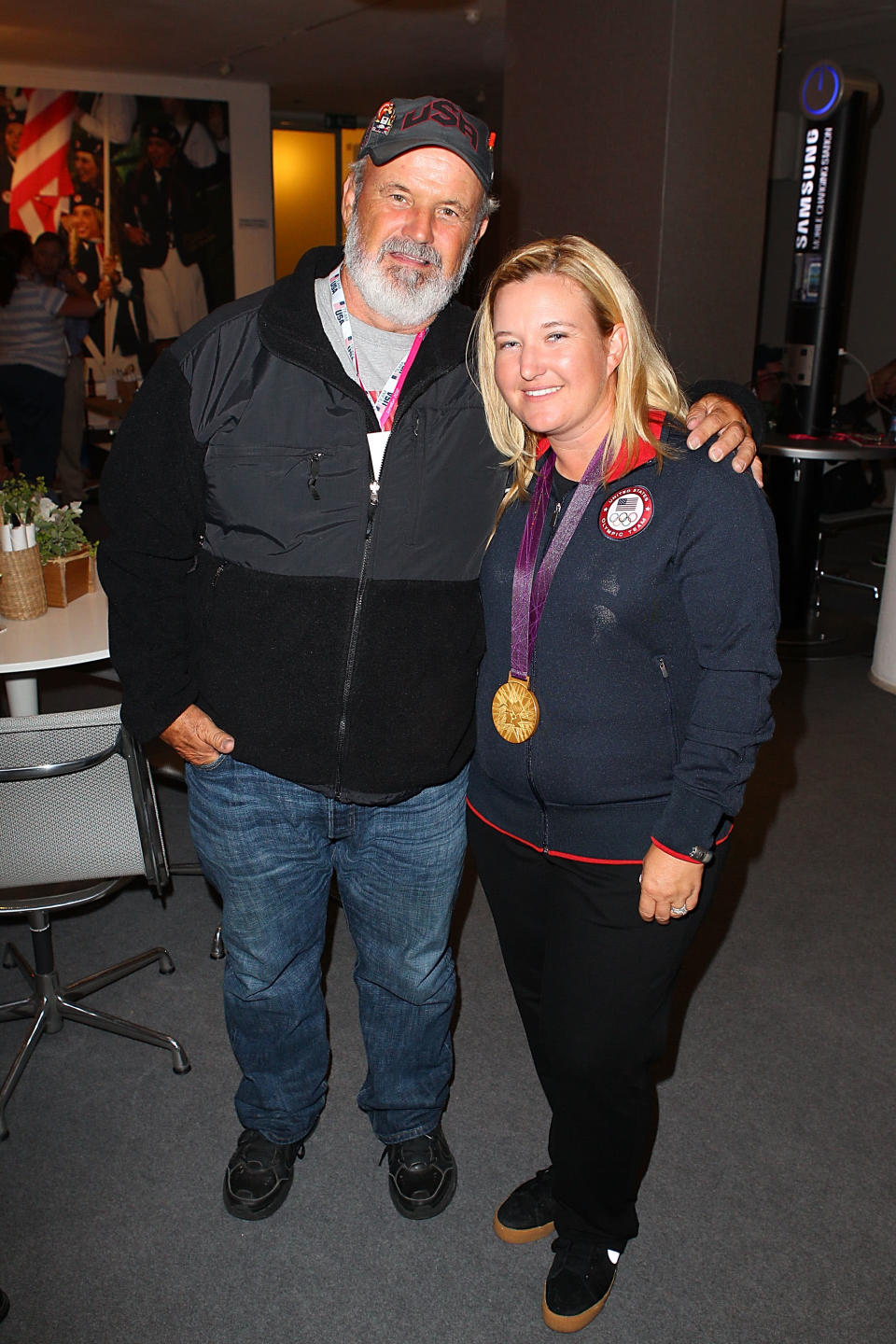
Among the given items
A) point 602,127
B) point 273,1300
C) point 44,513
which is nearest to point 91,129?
point 602,127

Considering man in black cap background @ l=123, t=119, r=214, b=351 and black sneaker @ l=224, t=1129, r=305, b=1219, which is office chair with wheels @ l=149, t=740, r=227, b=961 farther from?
man in black cap background @ l=123, t=119, r=214, b=351

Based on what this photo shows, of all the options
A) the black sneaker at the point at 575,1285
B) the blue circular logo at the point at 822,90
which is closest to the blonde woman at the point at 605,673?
the black sneaker at the point at 575,1285

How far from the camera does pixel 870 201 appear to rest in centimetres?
811

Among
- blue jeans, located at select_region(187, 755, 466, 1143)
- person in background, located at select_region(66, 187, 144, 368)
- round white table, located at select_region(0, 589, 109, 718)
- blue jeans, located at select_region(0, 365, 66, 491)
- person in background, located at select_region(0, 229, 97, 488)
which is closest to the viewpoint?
blue jeans, located at select_region(187, 755, 466, 1143)

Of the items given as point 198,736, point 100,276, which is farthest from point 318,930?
point 100,276

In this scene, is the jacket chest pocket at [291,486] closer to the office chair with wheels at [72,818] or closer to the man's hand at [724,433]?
the man's hand at [724,433]

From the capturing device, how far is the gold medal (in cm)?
154

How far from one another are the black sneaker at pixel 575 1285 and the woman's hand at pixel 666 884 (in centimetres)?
66

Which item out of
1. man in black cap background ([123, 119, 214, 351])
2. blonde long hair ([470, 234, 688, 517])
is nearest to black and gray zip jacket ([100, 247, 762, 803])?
blonde long hair ([470, 234, 688, 517])

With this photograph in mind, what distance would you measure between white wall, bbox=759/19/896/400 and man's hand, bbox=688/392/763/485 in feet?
23.1

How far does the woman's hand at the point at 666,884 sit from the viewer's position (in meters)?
1.45

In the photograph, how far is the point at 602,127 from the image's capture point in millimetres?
4352

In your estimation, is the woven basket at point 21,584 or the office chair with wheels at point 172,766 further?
the office chair with wheels at point 172,766

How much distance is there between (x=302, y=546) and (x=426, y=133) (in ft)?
2.15
